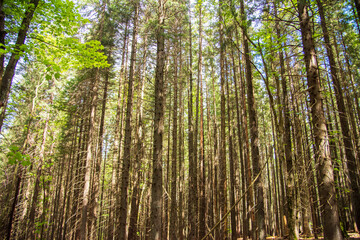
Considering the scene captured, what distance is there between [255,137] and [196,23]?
1295 cm

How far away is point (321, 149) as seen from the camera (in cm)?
461

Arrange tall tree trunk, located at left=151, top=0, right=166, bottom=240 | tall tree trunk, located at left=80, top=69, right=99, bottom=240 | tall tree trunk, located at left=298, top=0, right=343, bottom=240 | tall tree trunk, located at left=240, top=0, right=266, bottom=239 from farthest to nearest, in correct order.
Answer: tall tree trunk, located at left=80, top=69, right=99, bottom=240
tall tree trunk, located at left=240, top=0, right=266, bottom=239
tall tree trunk, located at left=151, top=0, right=166, bottom=240
tall tree trunk, located at left=298, top=0, right=343, bottom=240

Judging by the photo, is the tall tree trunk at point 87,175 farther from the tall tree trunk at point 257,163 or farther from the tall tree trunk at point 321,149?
the tall tree trunk at point 321,149

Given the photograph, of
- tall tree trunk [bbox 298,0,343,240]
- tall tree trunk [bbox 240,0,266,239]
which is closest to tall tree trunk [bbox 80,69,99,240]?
tall tree trunk [bbox 240,0,266,239]

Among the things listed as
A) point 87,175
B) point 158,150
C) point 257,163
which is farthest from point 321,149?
point 87,175

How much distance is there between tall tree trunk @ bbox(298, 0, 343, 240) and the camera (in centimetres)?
444

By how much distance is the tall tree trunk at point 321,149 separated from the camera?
444cm

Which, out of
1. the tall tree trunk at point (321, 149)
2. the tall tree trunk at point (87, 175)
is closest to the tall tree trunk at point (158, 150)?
the tall tree trunk at point (87, 175)

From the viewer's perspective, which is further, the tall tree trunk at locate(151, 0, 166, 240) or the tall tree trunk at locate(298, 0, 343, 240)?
the tall tree trunk at locate(151, 0, 166, 240)

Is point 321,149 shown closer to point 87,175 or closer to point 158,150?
A: point 158,150

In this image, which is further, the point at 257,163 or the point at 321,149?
the point at 257,163

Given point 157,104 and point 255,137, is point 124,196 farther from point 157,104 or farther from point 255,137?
point 255,137

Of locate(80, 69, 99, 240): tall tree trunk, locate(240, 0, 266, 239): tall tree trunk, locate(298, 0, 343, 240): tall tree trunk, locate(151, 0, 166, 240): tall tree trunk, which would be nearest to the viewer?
locate(298, 0, 343, 240): tall tree trunk

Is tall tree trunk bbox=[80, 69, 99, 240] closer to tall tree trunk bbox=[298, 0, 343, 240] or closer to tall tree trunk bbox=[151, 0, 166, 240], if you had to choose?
tall tree trunk bbox=[151, 0, 166, 240]
